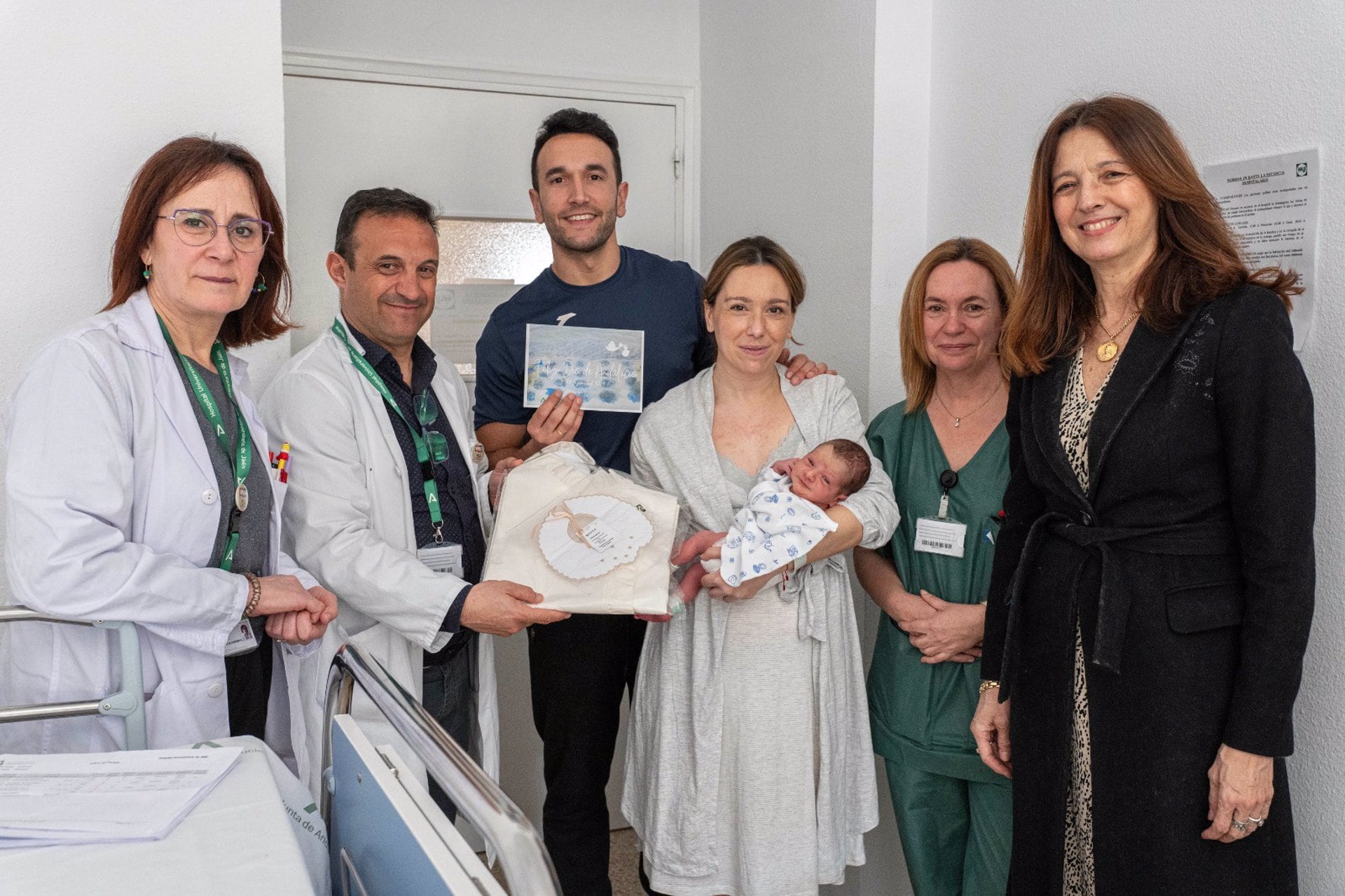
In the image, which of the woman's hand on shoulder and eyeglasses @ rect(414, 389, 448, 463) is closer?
eyeglasses @ rect(414, 389, 448, 463)

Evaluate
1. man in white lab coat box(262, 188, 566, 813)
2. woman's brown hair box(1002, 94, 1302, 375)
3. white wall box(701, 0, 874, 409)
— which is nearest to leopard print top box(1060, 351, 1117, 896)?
woman's brown hair box(1002, 94, 1302, 375)

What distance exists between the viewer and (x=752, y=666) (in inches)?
86.3

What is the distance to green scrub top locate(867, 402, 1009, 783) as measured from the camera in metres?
2.24

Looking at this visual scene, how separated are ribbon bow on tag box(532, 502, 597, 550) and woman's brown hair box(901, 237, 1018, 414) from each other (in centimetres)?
84

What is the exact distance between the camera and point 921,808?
2303mm

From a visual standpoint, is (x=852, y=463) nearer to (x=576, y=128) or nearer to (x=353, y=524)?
(x=353, y=524)

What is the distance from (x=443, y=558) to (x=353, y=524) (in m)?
0.22

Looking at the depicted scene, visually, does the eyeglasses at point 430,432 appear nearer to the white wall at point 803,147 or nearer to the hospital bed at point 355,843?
the hospital bed at point 355,843

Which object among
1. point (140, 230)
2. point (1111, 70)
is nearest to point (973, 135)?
point (1111, 70)

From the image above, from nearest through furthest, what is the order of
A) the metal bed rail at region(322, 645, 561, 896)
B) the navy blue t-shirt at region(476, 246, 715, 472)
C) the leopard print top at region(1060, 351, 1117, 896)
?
the metal bed rail at region(322, 645, 561, 896), the leopard print top at region(1060, 351, 1117, 896), the navy blue t-shirt at region(476, 246, 715, 472)

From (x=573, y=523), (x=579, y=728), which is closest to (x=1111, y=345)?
(x=573, y=523)

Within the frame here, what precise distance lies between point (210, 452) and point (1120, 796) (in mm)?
1653

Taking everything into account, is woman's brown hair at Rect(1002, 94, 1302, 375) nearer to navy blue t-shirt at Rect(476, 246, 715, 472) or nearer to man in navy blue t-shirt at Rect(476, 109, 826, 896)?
man in navy blue t-shirt at Rect(476, 109, 826, 896)

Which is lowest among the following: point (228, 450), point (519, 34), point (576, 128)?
point (228, 450)
